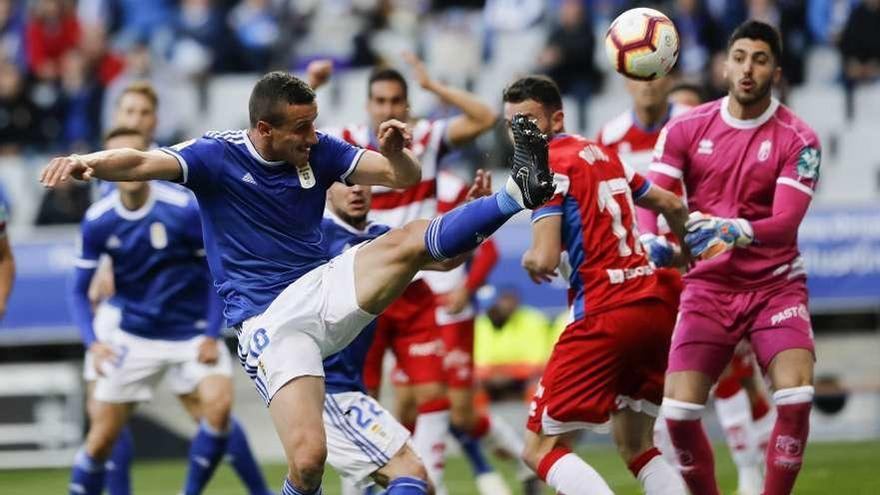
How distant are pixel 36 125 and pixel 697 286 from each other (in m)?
12.4

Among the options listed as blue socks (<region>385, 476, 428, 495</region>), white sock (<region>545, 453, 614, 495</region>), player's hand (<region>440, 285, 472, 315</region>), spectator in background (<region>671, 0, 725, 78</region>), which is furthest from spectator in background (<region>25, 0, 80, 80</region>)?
white sock (<region>545, 453, 614, 495</region>)

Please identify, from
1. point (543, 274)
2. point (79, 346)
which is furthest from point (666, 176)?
point (79, 346)

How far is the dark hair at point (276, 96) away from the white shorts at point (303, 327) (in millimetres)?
737

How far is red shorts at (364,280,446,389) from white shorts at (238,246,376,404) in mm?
2718

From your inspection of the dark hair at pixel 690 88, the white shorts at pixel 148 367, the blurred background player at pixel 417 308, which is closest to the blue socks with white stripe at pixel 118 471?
the white shorts at pixel 148 367

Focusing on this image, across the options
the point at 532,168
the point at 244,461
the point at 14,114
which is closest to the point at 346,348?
the point at 532,168

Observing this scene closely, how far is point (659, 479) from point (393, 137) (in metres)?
2.19

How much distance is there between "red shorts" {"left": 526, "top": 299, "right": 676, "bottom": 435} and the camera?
7812 mm

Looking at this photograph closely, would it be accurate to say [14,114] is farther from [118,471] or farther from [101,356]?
[101,356]

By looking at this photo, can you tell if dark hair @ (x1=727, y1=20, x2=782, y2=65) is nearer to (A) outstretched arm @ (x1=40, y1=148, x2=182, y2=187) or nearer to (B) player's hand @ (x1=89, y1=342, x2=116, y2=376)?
(A) outstretched arm @ (x1=40, y1=148, x2=182, y2=187)

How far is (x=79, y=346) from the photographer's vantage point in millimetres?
16484

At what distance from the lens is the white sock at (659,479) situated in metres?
7.91

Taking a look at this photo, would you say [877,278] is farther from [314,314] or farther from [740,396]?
[314,314]

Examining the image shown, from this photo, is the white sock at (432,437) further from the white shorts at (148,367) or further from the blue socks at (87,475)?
the blue socks at (87,475)
